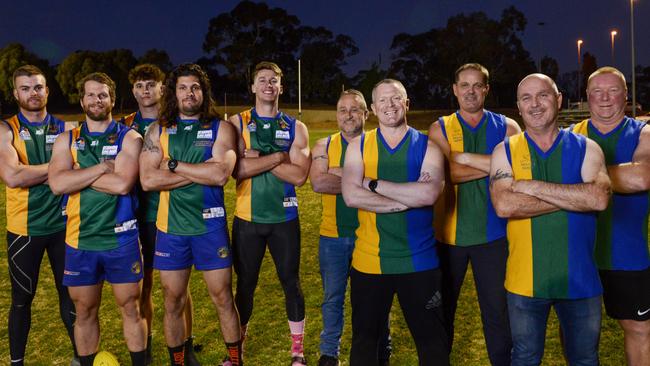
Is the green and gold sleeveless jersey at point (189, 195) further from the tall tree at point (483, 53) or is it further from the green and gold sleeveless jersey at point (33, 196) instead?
the tall tree at point (483, 53)

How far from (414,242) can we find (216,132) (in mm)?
1705

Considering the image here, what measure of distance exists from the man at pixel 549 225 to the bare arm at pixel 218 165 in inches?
73.7

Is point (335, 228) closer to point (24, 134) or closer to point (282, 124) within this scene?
point (282, 124)

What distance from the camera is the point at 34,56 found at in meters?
57.3

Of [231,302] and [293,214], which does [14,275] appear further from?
[293,214]

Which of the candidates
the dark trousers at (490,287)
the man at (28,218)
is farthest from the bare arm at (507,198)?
the man at (28,218)

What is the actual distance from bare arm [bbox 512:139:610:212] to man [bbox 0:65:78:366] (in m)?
3.40

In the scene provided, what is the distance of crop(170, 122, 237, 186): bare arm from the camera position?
398 cm

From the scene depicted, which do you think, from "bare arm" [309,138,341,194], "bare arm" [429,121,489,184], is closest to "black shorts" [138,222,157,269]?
"bare arm" [309,138,341,194]

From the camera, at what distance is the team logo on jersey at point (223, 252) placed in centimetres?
414

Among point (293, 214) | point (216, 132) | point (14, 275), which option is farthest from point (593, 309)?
point (14, 275)

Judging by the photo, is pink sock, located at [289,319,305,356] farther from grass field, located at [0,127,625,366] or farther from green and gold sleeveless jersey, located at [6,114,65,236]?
green and gold sleeveless jersey, located at [6,114,65,236]

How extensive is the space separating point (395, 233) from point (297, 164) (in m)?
1.32

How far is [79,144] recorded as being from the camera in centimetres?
400
